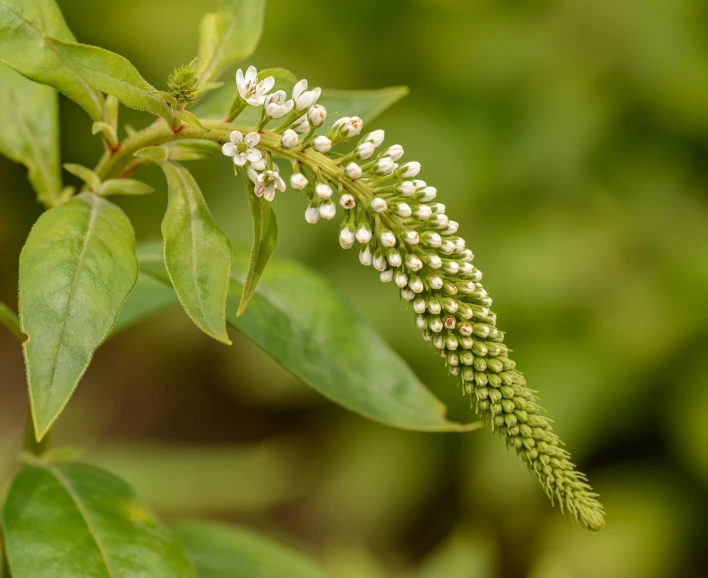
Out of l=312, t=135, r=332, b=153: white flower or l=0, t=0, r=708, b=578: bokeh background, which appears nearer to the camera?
l=312, t=135, r=332, b=153: white flower

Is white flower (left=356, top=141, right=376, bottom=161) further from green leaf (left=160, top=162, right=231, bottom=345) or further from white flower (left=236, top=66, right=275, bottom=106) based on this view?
green leaf (left=160, top=162, right=231, bottom=345)

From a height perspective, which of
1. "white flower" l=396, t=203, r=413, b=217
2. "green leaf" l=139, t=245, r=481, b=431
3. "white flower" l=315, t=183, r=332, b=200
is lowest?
"green leaf" l=139, t=245, r=481, b=431

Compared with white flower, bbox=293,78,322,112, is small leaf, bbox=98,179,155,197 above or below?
below

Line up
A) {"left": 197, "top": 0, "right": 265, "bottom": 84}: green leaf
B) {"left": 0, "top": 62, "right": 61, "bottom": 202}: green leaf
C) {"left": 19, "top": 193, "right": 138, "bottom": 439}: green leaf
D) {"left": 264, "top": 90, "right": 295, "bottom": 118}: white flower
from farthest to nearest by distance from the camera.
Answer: {"left": 0, "top": 62, "right": 61, "bottom": 202}: green leaf < {"left": 197, "top": 0, "right": 265, "bottom": 84}: green leaf < {"left": 264, "top": 90, "right": 295, "bottom": 118}: white flower < {"left": 19, "top": 193, "right": 138, "bottom": 439}: green leaf

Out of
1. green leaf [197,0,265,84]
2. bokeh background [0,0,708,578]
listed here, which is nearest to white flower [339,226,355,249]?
green leaf [197,0,265,84]

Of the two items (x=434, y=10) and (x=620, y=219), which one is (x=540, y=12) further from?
(x=620, y=219)

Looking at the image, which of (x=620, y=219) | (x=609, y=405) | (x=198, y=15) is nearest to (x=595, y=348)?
(x=609, y=405)

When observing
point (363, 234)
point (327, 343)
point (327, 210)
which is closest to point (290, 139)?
point (327, 210)
